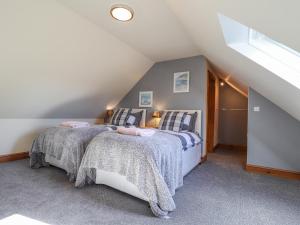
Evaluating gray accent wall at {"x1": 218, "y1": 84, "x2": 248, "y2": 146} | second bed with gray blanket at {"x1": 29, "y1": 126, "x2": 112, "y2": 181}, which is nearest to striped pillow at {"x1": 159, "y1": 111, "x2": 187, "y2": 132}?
second bed with gray blanket at {"x1": 29, "y1": 126, "x2": 112, "y2": 181}

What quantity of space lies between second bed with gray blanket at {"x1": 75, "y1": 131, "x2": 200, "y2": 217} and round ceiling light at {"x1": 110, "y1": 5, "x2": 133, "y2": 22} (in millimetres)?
1602

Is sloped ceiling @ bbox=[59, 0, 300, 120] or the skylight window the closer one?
sloped ceiling @ bbox=[59, 0, 300, 120]

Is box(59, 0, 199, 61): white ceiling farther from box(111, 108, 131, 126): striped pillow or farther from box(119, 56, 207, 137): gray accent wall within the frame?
box(111, 108, 131, 126): striped pillow

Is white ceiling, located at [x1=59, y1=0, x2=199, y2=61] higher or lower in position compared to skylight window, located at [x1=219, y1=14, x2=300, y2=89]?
higher

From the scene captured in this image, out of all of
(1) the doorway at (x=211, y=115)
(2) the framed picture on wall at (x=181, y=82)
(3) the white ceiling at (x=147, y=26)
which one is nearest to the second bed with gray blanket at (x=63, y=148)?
(3) the white ceiling at (x=147, y=26)

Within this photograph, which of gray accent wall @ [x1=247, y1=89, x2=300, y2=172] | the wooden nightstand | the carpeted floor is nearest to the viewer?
the carpeted floor

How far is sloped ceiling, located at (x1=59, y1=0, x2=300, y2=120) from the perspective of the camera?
1.09 meters

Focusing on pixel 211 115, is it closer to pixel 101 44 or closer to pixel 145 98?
pixel 145 98

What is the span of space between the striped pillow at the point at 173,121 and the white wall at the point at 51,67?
1.53 m

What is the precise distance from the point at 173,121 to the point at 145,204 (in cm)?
173

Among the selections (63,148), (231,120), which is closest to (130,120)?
(63,148)

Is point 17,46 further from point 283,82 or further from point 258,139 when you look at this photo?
point 258,139

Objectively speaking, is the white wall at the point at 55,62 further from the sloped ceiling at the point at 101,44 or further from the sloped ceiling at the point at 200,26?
the sloped ceiling at the point at 200,26

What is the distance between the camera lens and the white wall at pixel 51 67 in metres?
2.20
